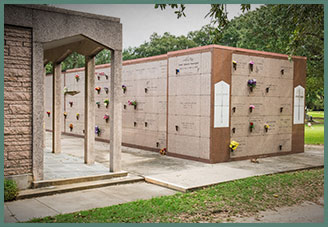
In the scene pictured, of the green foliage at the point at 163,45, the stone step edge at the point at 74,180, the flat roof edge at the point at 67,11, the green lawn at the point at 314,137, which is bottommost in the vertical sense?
the green lawn at the point at 314,137

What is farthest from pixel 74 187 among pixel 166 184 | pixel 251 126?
pixel 251 126

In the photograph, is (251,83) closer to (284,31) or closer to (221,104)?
(221,104)

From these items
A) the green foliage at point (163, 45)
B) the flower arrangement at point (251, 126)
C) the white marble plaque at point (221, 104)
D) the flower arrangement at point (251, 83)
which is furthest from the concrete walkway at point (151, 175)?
the green foliage at point (163, 45)

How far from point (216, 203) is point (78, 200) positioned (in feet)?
9.18

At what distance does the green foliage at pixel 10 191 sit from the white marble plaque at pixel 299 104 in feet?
36.2

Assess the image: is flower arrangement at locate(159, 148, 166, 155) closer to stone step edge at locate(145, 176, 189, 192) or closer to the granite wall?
stone step edge at locate(145, 176, 189, 192)

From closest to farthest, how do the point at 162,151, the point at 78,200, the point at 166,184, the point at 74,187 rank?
1. the point at 78,200
2. the point at 74,187
3. the point at 166,184
4. the point at 162,151

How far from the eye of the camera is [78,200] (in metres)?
7.25

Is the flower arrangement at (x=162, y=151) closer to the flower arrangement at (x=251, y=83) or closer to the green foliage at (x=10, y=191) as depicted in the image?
the flower arrangement at (x=251, y=83)

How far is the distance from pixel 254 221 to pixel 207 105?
235 inches

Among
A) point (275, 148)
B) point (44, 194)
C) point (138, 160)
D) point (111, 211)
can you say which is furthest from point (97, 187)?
point (275, 148)

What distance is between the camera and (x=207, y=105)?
38.6 feet

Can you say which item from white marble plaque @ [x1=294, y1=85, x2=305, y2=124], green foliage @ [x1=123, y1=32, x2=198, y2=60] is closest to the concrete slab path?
white marble plaque @ [x1=294, y1=85, x2=305, y2=124]

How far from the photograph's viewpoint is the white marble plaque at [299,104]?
1433 cm
